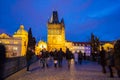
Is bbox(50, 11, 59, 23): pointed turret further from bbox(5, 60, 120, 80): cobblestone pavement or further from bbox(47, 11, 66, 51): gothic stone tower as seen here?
bbox(5, 60, 120, 80): cobblestone pavement

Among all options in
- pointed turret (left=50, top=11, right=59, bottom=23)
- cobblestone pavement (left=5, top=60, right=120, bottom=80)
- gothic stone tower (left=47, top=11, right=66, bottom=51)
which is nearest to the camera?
cobblestone pavement (left=5, top=60, right=120, bottom=80)

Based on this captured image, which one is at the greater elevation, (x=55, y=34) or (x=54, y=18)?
(x=54, y=18)

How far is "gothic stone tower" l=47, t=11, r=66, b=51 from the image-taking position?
16662 centimetres

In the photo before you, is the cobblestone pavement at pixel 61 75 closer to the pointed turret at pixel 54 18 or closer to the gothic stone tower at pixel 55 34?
the gothic stone tower at pixel 55 34

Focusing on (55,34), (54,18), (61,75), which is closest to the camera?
(61,75)

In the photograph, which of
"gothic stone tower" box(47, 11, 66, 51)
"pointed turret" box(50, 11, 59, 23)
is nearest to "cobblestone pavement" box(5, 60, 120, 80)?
"gothic stone tower" box(47, 11, 66, 51)

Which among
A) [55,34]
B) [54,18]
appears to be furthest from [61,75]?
[54,18]

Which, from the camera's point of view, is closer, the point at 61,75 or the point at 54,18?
the point at 61,75

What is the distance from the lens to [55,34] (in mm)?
171875

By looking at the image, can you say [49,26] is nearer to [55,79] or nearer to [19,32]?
[19,32]

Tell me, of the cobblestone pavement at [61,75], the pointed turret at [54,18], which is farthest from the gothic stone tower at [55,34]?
the cobblestone pavement at [61,75]

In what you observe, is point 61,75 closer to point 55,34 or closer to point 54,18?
point 55,34

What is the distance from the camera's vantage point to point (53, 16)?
18625 cm

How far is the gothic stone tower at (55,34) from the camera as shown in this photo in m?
167
